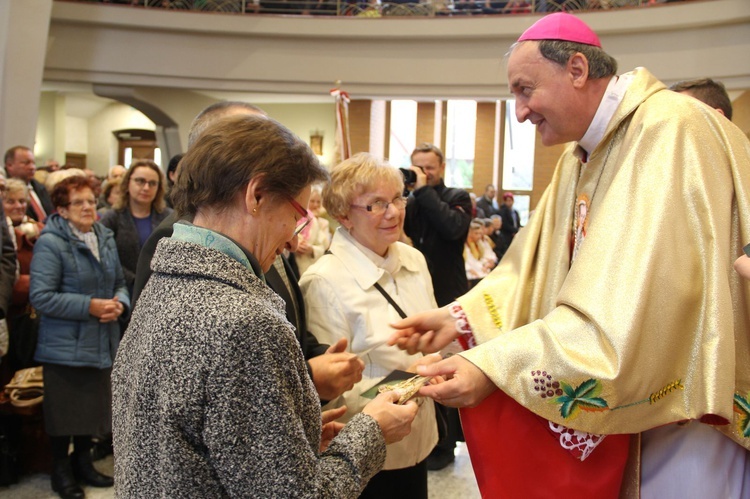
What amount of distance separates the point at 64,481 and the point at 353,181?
2314mm

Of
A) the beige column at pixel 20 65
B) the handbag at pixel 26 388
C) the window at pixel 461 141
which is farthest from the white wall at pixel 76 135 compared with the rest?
the handbag at pixel 26 388

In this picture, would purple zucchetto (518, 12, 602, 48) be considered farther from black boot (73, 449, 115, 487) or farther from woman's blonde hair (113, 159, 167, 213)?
black boot (73, 449, 115, 487)

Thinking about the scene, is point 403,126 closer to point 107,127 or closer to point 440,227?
point 107,127

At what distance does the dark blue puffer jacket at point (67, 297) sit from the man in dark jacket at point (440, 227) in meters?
1.83

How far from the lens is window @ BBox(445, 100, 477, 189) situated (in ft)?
52.0

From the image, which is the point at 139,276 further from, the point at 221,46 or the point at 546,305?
the point at 221,46

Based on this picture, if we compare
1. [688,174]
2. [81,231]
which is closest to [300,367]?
[688,174]

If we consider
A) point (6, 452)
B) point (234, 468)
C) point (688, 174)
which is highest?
point (688, 174)

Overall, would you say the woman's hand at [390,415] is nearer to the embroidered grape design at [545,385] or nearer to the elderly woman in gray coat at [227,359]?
the elderly woman in gray coat at [227,359]

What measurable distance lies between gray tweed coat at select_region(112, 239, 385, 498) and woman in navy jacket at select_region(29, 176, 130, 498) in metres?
2.49

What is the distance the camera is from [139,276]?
164cm

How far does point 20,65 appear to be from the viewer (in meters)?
8.59

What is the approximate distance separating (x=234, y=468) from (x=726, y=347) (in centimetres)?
101

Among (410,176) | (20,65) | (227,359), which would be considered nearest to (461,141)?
(20,65)
